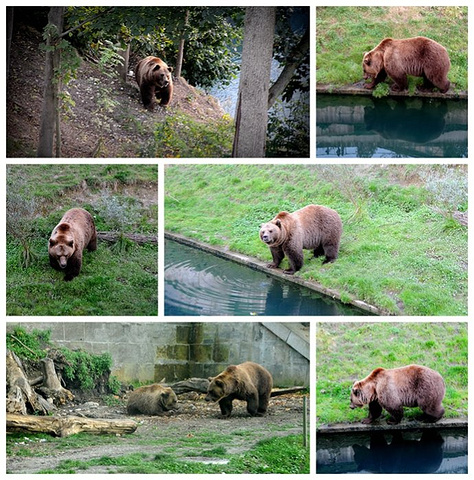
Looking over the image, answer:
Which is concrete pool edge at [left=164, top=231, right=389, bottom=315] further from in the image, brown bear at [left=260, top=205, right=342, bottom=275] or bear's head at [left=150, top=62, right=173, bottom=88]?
bear's head at [left=150, top=62, right=173, bottom=88]

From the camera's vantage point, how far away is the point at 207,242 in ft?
30.7

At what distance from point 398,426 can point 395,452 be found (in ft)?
0.98

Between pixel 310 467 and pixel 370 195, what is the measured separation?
3.26 metres

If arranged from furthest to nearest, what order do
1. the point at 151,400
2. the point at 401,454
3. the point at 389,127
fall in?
the point at 389,127 → the point at 151,400 → the point at 401,454

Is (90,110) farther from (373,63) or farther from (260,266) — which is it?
(373,63)

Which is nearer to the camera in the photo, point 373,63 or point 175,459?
point 175,459

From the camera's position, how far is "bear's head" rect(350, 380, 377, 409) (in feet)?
27.6

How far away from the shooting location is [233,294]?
343 inches

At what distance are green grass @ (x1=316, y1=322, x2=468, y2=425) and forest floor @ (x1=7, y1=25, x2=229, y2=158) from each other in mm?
3142

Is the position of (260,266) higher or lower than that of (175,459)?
higher

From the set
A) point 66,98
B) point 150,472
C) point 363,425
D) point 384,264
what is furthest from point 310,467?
point 66,98

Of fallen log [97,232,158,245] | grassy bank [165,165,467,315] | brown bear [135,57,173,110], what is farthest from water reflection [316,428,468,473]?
brown bear [135,57,173,110]

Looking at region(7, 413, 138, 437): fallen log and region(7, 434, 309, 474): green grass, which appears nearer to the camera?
region(7, 434, 309, 474): green grass

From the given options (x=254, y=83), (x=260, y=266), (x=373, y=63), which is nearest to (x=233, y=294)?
(x=260, y=266)
